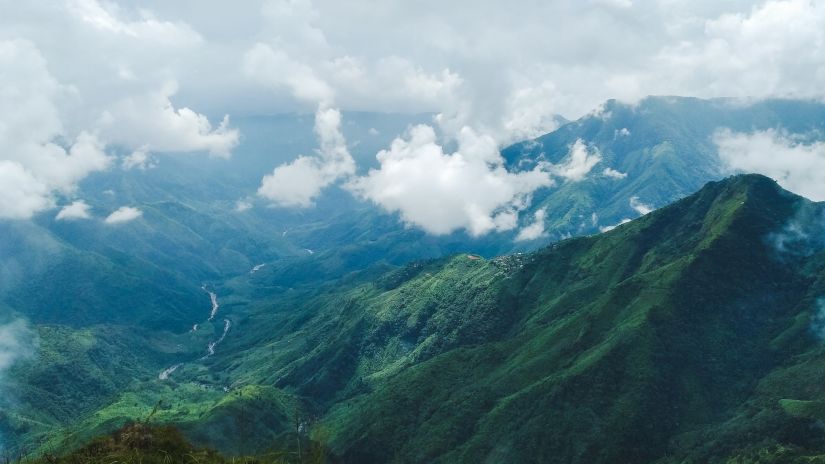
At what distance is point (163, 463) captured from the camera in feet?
206

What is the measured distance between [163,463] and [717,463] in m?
190

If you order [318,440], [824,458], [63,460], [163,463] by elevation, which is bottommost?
[824,458]

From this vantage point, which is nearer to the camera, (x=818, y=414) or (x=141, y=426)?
(x=141, y=426)

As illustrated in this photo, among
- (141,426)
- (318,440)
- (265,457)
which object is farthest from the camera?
(141,426)

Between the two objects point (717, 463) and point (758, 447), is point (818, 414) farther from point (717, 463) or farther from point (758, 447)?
point (717, 463)

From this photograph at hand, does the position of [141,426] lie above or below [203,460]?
above

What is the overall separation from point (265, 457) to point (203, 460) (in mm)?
20167

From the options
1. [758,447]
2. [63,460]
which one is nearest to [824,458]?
[758,447]

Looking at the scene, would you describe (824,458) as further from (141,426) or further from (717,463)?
(141,426)

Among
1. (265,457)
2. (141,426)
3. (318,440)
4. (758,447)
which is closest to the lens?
(318,440)

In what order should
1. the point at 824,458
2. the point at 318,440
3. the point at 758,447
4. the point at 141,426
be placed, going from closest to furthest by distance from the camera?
the point at 318,440 → the point at 141,426 → the point at 824,458 → the point at 758,447

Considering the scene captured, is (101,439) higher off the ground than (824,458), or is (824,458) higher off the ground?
(101,439)

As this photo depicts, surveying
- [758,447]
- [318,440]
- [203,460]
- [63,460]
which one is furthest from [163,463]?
[758,447]

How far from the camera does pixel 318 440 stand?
4203 cm
